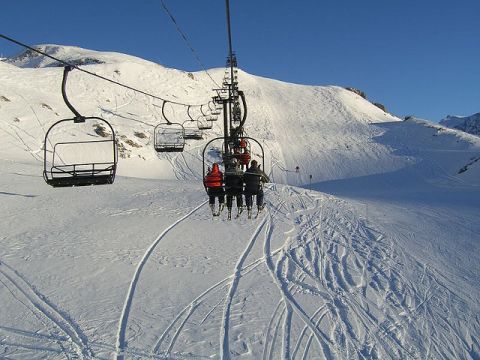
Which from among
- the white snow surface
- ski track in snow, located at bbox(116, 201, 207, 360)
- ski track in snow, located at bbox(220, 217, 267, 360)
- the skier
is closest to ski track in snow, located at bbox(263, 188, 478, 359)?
the white snow surface

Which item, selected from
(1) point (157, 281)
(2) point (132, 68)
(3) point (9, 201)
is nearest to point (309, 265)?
(1) point (157, 281)

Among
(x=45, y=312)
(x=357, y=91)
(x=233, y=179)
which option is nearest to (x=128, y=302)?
(x=45, y=312)

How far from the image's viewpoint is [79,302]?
12609mm

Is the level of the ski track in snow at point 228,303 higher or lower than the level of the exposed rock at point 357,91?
lower

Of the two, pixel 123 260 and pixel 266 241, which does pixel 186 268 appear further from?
pixel 266 241

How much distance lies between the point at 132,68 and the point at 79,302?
231 feet

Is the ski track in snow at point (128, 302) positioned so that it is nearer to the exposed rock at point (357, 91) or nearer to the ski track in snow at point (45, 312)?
the ski track in snow at point (45, 312)

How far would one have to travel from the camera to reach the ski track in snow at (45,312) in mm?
10172

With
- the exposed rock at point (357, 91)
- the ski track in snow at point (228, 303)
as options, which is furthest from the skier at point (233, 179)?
the exposed rock at point (357, 91)

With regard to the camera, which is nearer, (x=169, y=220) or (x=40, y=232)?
(x=40, y=232)

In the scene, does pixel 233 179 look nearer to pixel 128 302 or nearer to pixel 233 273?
pixel 233 273

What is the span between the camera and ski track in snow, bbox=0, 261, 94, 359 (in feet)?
33.4

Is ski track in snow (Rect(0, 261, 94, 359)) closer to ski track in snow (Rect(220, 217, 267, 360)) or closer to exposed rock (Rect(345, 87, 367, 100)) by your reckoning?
ski track in snow (Rect(220, 217, 267, 360))

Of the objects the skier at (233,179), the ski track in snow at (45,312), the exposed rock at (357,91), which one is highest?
the exposed rock at (357,91)
